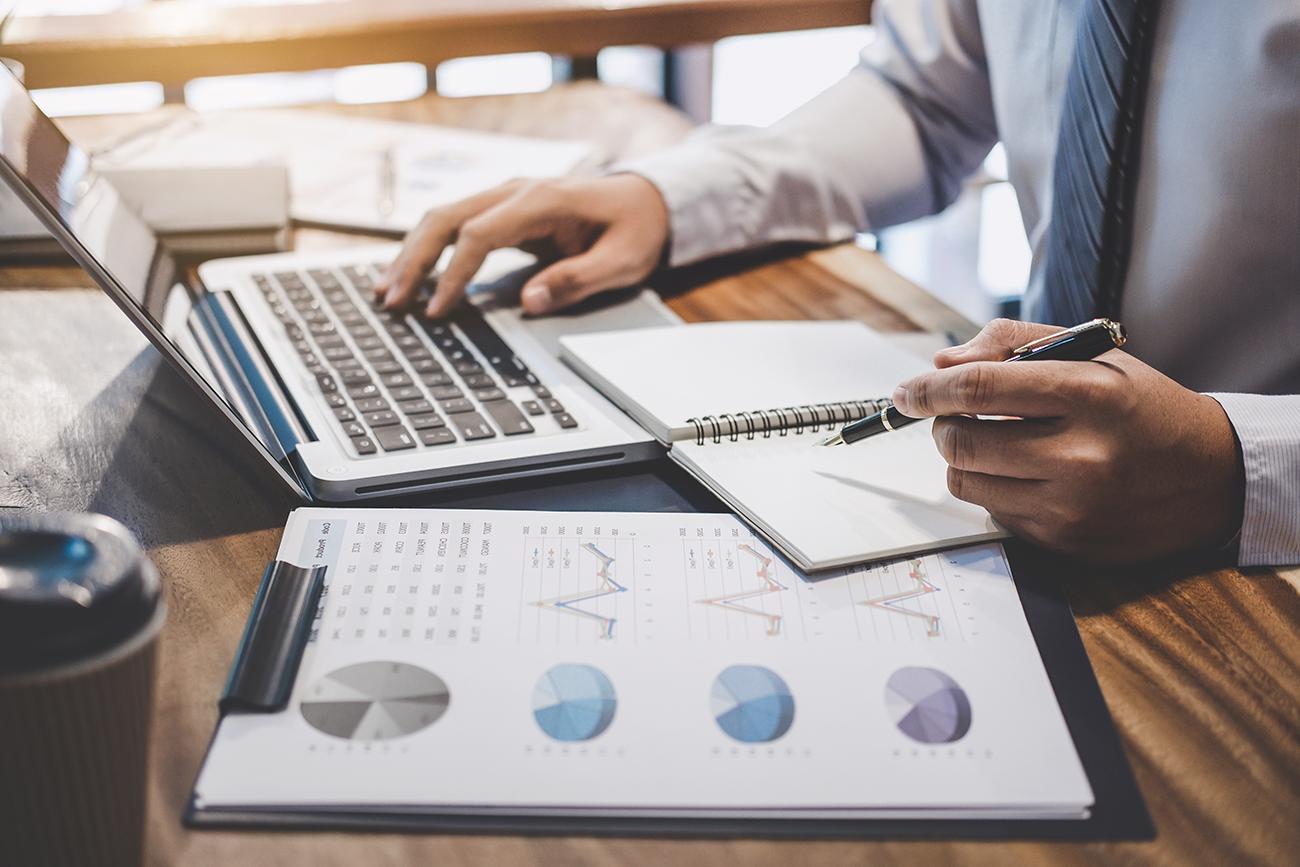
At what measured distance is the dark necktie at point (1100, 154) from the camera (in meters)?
0.73

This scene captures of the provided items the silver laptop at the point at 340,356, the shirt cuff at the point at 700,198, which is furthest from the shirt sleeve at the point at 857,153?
the silver laptop at the point at 340,356

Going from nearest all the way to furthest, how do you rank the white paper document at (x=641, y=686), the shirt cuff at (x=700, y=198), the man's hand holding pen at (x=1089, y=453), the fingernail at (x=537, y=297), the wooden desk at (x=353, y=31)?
the white paper document at (x=641, y=686) → the man's hand holding pen at (x=1089, y=453) → the fingernail at (x=537, y=297) → the shirt cuff at (x=700, y=198) → the wooden desk at (x=353, y=31)

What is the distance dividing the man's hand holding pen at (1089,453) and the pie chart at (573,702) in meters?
0.22

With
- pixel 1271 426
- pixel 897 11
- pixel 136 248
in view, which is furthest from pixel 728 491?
pixel 897 11

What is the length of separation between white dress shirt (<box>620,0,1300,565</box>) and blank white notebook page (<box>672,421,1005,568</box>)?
15 cm

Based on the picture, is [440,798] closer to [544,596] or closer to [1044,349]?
[544,596]

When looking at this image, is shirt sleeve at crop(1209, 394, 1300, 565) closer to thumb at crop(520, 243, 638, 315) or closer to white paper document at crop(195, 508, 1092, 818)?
white paper document at crop(195, 508, 1092, 818)

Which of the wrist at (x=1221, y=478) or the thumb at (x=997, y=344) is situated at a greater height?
the thumb at (x=997, y=344)

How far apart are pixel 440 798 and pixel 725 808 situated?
0.10 m

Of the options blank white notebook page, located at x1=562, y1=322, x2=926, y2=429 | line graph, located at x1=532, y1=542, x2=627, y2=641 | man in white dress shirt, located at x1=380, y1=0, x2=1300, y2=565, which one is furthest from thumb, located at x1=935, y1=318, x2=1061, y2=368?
line graph, located at x1=532, y1=542, x2=627, y2=641

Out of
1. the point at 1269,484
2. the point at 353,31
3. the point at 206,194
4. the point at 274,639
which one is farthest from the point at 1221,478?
the point at 353,31

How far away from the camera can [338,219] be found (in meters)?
1.05

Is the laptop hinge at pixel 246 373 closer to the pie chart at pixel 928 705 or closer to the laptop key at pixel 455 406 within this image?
the laptop key at pixel 455 406

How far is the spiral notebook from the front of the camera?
562mm
